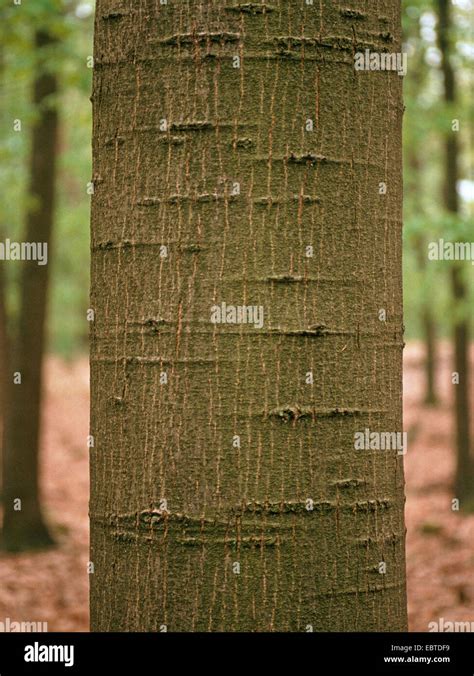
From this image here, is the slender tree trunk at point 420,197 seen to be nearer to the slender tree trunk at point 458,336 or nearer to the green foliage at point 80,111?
the green foliage at point 80,111

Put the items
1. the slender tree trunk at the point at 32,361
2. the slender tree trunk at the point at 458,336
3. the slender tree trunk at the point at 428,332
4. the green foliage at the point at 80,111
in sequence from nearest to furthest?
the green foliage at the point at 80,111, the slender tree trunk at the point at 32,361, the slender tree trunk at the point at 458,336, the slender tree trunk at the point at 428,332

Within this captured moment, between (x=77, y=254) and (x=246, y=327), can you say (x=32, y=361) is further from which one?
(x=246, y=327)

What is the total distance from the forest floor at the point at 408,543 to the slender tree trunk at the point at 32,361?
0.49 meters

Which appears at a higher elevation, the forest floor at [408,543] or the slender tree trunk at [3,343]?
the slender tree trunk at [3,343]

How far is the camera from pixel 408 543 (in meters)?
11.2

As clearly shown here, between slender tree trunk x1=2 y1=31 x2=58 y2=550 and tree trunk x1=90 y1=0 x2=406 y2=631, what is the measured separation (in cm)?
867

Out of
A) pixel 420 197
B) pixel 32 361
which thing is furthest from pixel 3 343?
pixel 420 197

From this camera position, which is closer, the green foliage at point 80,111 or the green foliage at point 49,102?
the green foliage at point 49,102

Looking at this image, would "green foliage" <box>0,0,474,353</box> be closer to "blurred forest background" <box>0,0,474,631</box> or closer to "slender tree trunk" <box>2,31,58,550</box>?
"blurred forest background" <box>0,0,474,631</box>

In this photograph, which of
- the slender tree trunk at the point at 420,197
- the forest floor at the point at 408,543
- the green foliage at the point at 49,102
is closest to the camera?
the forest floor at the point at 408,543

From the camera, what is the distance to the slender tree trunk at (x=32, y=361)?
400 inches

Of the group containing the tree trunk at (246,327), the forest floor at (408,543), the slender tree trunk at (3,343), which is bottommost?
the forest floor at (408,543)

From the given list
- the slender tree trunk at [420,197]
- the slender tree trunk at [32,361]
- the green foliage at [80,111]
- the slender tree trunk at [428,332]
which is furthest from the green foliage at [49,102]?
the slender tree trunk at [428,332]

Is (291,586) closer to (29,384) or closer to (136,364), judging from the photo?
(136,364)
